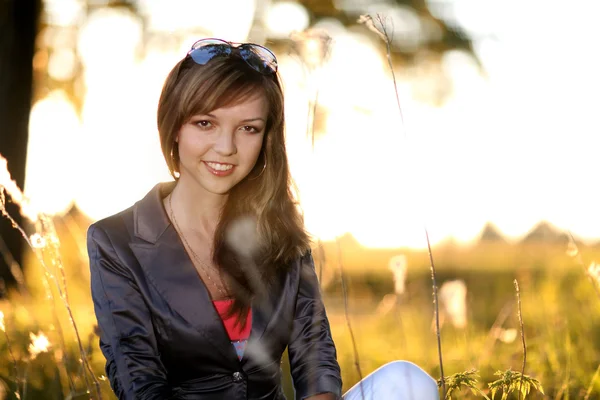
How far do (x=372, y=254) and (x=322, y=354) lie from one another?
35.8 feet

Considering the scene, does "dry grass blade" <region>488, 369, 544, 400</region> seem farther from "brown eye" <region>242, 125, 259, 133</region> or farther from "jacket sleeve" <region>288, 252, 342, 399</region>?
"brown eye" <region>242, 125, 259, 133</region>

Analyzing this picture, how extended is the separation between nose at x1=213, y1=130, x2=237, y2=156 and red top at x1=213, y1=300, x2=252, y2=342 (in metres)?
0.55

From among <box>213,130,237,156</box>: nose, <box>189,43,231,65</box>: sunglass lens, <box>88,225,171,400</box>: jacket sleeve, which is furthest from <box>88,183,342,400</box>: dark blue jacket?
<box>189,43,231,65</box>: sunglass lens

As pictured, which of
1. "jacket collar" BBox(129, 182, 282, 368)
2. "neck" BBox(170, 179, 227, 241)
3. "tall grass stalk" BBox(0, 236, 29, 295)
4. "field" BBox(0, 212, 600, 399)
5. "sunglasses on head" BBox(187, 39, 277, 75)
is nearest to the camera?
"jacket collar" BBox(129, 182, 282, 368)

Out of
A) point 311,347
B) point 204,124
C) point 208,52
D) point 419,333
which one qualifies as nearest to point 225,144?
point 204,124

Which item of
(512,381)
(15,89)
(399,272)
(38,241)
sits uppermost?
(15,89)

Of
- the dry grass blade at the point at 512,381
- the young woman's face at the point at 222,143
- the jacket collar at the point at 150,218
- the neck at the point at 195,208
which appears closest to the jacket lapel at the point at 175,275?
the jacket collar at the point at 150,218

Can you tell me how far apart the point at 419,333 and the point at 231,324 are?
2514 millimetres

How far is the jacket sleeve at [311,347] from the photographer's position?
2.58 meters

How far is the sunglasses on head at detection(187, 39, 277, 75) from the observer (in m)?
2.53

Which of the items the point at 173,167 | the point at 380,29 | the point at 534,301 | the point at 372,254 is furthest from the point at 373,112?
the point at 372,254

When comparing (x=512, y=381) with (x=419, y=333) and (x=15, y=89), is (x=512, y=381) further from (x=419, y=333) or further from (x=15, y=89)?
(x=15, y=89)

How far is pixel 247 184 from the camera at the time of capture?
2887 millimetres

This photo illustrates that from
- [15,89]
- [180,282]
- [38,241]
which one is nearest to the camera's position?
[38,241]
